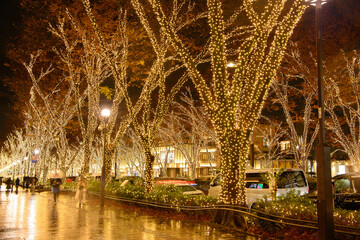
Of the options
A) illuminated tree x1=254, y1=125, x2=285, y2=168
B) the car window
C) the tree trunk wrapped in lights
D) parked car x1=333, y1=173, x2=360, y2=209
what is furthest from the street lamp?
illuminated tree x1=254, y1=125, x2=285, y2=168

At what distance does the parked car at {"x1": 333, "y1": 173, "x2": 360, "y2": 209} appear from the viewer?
462 inches

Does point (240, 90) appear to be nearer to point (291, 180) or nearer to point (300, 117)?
point (291, 180)

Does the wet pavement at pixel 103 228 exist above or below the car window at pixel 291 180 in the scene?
below

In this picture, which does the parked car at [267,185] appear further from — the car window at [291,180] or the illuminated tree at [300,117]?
the illuminated tree at [300,117]

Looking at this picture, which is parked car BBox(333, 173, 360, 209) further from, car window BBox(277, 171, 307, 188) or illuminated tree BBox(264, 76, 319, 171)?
illuminated tree BBox(264, 76, 319, 171)

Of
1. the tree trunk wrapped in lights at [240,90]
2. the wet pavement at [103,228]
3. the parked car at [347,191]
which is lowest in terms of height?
the wet pavement at [103,228]

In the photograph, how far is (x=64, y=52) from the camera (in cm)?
2330

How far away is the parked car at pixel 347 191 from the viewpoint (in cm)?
1173

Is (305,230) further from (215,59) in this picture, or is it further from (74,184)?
(74,184)

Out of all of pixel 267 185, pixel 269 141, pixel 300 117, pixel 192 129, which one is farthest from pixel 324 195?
pixel 269 141

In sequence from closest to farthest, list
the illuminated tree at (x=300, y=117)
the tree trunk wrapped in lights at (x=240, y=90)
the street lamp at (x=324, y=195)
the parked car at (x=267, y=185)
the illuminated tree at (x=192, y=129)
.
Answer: the street lamp at (x=324, y=195) < the tree trunk wrapped in lights at (x=240, y=90) < the parked car at (x=267, y=185) < the illuminated tree at (x=300, y=117) < the illuminated tree at (x=192, y=129)

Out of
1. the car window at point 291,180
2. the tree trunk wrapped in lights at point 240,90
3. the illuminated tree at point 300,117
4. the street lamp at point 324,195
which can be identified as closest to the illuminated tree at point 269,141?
the illuminated tree at point 300,117

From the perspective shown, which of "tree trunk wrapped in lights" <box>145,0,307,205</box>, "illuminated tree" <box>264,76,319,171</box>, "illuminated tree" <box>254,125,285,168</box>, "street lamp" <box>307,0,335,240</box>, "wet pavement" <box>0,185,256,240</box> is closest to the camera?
"street lamp" <box>307,0,335,240</box>

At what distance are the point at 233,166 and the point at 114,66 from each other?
8.76 meters
